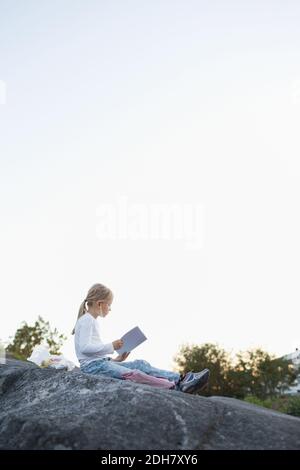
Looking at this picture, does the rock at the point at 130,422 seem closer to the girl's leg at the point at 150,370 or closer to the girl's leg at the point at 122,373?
the girl's leg at the point at 122,373

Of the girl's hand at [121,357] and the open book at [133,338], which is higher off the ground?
the open book at [133,338]

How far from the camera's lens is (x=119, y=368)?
6.12 m

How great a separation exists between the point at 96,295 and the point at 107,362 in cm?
114

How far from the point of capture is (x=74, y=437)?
3.75 metres

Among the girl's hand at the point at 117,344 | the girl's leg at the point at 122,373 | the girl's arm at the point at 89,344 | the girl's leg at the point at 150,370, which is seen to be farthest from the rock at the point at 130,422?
the girl's leg at the point at 150,370

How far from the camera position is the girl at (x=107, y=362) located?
19.5ft

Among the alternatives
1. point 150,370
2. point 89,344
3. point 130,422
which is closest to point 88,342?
point 89,344

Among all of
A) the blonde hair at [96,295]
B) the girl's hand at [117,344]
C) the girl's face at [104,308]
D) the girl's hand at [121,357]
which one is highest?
the blonde hair at [96,295]

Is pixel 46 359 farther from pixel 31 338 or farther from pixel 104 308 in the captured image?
pixel 31 338

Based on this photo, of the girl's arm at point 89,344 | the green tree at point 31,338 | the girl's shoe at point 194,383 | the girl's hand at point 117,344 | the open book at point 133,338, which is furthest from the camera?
the green tree at point 31,338

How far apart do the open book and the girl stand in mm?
132

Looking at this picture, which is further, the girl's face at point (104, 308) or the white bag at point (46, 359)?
the white bag at point (46, 359)
